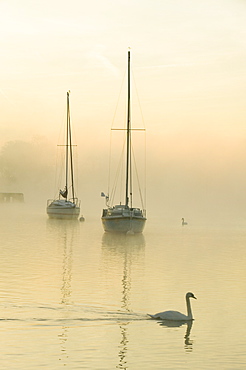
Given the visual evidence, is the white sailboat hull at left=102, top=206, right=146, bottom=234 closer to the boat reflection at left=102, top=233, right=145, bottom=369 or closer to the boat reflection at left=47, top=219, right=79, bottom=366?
the boat reflection at left=102, top=233, right=145, bottom=369

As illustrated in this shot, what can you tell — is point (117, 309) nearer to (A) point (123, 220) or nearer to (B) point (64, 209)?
(A) point (123, 220)

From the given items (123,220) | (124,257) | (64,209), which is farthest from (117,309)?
(64,209)

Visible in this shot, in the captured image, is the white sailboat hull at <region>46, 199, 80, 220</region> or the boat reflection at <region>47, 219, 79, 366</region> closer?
the boat reflection at <region>47, 219, 79, 366</region>

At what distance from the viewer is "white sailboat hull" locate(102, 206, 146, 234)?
204 ft

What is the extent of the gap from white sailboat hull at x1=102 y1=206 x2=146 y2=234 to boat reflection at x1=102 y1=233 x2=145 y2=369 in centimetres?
64

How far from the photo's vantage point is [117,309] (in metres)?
25.1

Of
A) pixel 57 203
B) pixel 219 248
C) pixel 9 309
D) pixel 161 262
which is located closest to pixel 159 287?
pixel 9 309

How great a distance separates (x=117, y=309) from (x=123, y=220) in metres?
37.6

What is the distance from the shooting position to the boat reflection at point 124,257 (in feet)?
65.3

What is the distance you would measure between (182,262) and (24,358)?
86.4 ft

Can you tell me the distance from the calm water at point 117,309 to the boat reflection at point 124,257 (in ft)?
0.21

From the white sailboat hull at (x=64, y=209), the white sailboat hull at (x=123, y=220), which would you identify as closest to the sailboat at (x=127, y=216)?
the white sailboat hull at (x=123, y=220)

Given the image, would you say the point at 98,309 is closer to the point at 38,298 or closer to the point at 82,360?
the point at 38,298

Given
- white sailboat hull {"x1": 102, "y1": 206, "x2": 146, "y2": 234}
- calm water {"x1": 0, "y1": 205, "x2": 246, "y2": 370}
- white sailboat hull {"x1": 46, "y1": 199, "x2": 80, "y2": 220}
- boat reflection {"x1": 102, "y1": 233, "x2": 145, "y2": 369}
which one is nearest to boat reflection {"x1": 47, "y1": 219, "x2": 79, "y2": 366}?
calm water {"x1": 0, "y1": 205, "x2": 246, "y2": 370}
